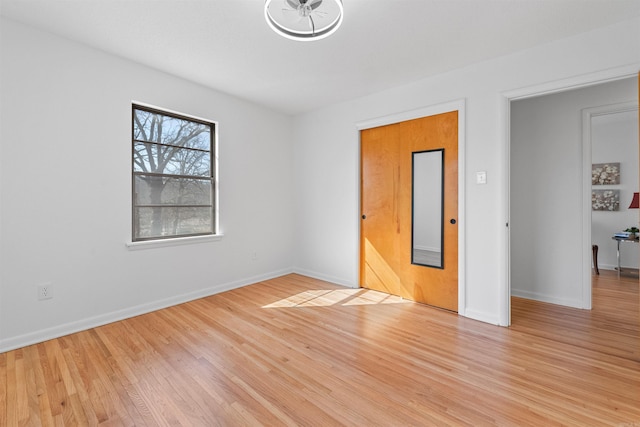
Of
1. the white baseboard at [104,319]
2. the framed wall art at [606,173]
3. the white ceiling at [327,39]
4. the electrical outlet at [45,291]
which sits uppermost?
the white ceiling at [327,39]

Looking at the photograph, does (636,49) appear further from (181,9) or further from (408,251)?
(181,9)

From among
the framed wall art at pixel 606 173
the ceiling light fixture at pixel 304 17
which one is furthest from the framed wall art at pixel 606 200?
the ceiling light fixture at pixel 304 17

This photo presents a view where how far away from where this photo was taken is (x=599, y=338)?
2486 mm

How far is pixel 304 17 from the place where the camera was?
6.58 feet

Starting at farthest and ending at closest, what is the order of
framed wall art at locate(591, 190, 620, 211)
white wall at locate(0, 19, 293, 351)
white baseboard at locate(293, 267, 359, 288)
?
framed wall art at locate(591, 190, 620, 211), white baseboard at locate(293, 267, 359, 288), white wall at locate(0, 19, 293, 351)

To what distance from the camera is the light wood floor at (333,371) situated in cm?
163

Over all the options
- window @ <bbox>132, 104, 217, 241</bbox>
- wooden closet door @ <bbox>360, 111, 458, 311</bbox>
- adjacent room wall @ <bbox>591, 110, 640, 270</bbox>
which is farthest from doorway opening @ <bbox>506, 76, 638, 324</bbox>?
window @ <bbox>132, 104, 217, 241</bbox>

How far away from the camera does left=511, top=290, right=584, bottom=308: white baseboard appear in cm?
321

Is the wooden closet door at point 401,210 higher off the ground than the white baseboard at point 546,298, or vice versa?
the wooden closet door at point 401,210

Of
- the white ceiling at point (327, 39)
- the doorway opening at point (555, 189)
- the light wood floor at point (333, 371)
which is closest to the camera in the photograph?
the light wood floor at point (333, 371)

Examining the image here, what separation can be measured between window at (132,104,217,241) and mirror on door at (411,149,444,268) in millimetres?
2635

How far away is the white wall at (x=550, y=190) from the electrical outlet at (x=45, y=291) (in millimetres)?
5047

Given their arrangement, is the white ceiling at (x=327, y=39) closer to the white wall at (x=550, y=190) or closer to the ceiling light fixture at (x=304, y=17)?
the ceiling light fixture at (x=304, y=17)

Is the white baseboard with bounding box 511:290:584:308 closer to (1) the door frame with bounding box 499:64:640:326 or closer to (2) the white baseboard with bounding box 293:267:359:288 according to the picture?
(1) the door frame with bounding box 499:64:640:326
